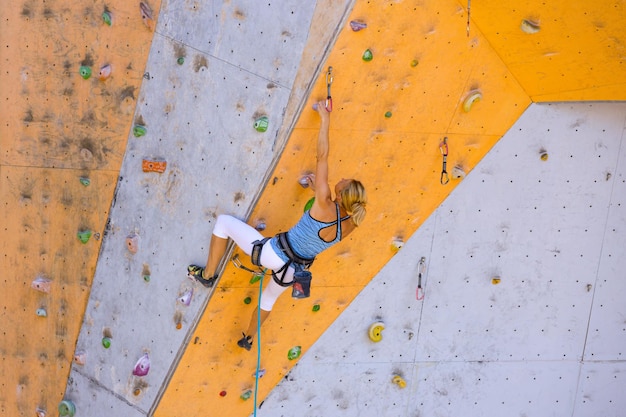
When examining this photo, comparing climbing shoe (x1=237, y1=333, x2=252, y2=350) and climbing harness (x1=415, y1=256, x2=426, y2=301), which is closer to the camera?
climbing shoe (x1=237, y1=333, x2=252, y2=350)

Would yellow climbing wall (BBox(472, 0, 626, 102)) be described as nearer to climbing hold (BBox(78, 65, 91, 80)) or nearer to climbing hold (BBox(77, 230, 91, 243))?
climbing hold (BBox(78, 65, 91, 80))

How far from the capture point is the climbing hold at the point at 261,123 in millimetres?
3613

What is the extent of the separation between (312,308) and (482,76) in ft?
4.38

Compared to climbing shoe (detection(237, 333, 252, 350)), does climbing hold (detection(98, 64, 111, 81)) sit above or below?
above

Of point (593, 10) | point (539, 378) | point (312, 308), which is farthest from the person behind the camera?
point (539, 378)

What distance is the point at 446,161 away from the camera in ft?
12.7

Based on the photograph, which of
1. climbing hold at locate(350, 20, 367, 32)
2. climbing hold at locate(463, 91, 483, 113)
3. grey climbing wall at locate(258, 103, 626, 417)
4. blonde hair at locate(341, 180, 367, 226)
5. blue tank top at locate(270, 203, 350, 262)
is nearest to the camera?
blonde hair at locate(341, 180, 367, 226)

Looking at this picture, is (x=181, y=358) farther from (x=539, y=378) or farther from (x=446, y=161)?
(x=539, y=378)

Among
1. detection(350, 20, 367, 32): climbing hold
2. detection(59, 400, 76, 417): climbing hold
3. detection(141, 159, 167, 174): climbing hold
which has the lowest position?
detection(59, 400, 76, 417): climbing hold

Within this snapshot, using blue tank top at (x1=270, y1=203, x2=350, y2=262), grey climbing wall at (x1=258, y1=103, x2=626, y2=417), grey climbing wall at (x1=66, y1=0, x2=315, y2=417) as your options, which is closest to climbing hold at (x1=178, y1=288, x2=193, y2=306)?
grey climbing wall at (x1=66, y1=0, x2=315, y2=417)

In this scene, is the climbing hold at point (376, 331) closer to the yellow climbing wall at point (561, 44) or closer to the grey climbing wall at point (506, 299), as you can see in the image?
the grey climbing wall at point (506, 299)

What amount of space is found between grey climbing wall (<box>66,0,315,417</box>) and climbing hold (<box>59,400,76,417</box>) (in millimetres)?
131

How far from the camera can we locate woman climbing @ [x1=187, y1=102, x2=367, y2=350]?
11.0 ft

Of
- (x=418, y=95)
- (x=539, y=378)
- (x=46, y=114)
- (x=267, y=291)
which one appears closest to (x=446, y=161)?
(x=418, y=95)
